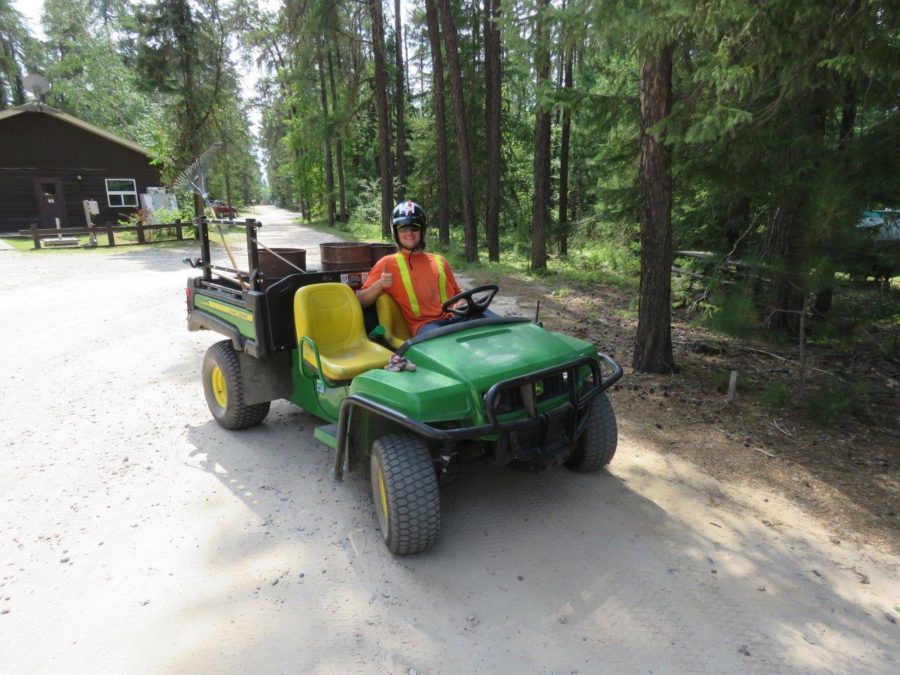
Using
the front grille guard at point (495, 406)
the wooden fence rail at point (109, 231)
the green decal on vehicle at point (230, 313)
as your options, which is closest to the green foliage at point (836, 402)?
the front grille guard at point (495, 406)

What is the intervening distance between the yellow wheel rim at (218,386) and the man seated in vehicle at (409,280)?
A: 140 centimetres

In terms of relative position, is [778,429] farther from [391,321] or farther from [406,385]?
[406,385]

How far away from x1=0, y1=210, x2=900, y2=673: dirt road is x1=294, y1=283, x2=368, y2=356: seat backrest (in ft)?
2.72

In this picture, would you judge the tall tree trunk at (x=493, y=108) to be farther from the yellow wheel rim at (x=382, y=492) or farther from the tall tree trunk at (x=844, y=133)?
the yellow wheel rim at (x=382, y=492)

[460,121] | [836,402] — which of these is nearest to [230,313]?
[836,402]

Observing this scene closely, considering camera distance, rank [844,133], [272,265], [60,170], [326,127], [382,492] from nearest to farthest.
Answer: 1. [382,492]
2. [272,265]
3. [844,133]
4. [326,127]
5. [60,170]

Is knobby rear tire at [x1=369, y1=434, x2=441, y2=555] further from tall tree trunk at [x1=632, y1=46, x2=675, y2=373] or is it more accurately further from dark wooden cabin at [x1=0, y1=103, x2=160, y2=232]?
dark wooden cabin at [x1=0, y1=103, x2=160, y2=232]

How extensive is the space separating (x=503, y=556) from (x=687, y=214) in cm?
777

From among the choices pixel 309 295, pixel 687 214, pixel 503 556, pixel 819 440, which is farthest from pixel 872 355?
pixel 309 295

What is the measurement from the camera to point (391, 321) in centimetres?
411

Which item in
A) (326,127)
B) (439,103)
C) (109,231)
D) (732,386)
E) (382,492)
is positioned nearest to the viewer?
(382,492)

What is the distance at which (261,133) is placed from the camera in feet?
180

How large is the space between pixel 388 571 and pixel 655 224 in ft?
14.1

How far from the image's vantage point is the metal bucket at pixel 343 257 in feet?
14.5
